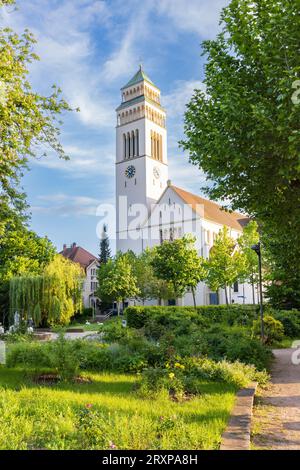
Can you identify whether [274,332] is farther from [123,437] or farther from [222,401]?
[123,437]

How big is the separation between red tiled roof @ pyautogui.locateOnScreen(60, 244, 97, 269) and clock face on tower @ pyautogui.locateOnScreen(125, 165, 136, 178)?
65.6 feet

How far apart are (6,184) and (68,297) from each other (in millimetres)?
20786

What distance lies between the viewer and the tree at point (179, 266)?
40.6 meters

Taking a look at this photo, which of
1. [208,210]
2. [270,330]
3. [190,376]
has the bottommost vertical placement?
[270,330]

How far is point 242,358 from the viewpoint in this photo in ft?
38.3

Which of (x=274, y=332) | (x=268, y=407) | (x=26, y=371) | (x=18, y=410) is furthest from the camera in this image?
(x=274, y=332)

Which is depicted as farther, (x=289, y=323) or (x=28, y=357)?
(x=289, y=323)

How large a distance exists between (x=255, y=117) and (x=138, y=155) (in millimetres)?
64053

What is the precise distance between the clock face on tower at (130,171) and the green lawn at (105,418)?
208ft

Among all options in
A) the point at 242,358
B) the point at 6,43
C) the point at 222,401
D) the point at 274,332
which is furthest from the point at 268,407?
the point at 274,332

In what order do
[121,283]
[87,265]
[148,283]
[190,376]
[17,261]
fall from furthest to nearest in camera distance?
[87,265], [148,283], [121,283], [17,261], [190,376]

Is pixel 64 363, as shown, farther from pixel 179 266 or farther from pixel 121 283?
pixel 121 283

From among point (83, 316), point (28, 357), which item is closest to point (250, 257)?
point (83, 316)

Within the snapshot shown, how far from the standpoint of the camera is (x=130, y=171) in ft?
233
